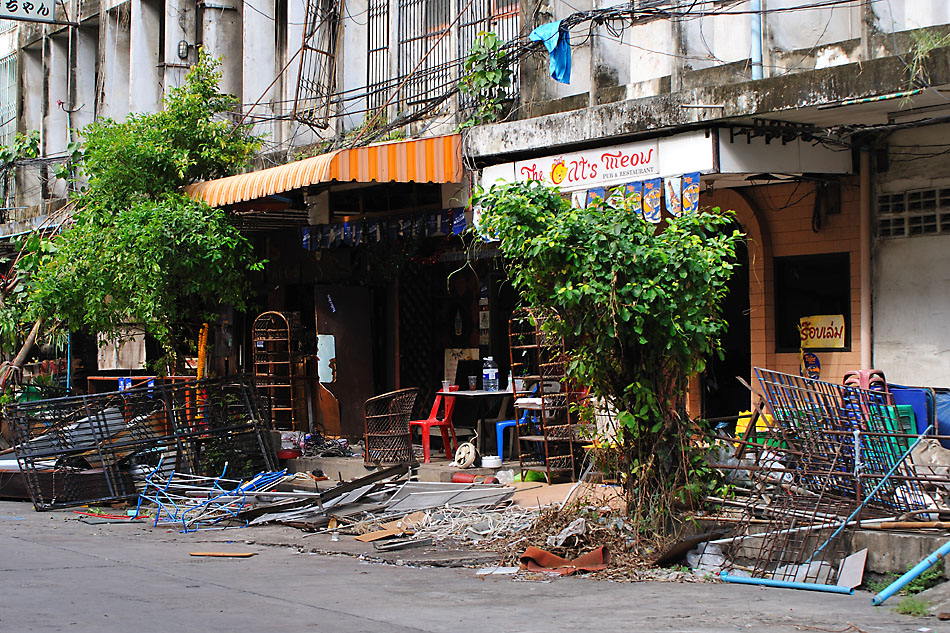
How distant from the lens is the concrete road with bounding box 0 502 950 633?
6.31 metres

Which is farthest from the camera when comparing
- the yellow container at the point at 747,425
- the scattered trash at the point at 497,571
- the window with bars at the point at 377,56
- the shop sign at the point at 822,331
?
the window with bars at the point at 377,56

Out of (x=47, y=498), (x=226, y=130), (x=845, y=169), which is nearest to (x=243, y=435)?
(x=47, y=498)

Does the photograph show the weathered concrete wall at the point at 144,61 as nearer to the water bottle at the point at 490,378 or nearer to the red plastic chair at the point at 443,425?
the water bottle at the point at 490,378

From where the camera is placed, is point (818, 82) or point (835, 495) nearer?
point (835, 495)

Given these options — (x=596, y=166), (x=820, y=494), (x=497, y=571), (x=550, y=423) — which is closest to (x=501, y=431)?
(x=550, y=423)

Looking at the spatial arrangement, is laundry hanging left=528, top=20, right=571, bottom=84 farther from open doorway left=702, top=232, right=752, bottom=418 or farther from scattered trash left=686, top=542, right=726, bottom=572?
scattered trash left=686, top=542, right=726, bottom=572

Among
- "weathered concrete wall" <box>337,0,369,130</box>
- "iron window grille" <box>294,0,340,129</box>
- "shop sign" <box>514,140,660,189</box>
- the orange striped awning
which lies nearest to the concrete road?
"shop sign" <box>514,140,660,189</box>

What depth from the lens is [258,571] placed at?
845cm

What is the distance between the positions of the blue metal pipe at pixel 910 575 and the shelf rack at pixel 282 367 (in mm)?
10887

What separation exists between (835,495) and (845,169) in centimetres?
434

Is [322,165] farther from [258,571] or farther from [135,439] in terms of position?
[258,571]

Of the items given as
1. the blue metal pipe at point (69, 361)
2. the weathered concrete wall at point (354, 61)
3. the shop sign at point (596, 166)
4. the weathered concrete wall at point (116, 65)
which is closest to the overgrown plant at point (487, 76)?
the shop sign at point (596, 166)

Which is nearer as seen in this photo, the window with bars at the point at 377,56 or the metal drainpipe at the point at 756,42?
the metal drainpipe at the point at 756,42

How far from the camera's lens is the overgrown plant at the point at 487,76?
42.4ft
